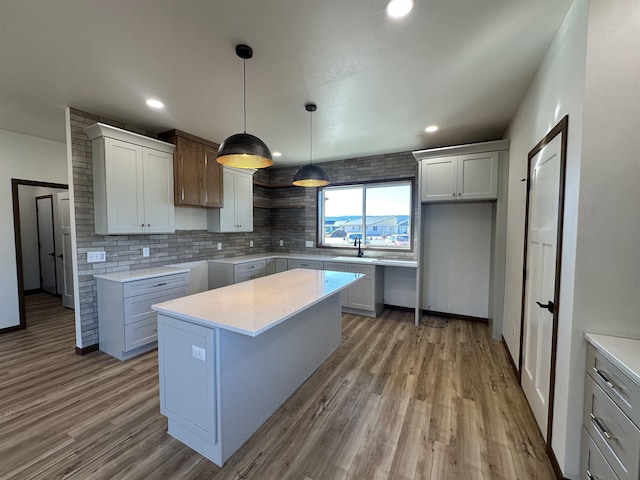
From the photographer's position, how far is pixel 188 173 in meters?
3.71

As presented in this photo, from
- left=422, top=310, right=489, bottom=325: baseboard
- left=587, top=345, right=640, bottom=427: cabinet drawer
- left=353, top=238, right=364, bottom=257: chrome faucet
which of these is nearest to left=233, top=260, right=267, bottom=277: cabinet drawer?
left=353, top=238, right=364, bottom=257: chrome faucet

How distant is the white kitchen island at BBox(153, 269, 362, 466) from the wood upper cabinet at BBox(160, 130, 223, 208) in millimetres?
2091

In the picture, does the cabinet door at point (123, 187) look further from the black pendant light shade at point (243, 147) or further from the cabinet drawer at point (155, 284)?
the black pendant light shade at point (243, 147)

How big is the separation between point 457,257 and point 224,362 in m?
3.76

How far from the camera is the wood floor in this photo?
1.61 meters

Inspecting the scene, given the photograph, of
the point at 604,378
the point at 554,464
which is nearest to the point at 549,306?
the point at 604,378

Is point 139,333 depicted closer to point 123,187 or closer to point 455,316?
point 123,187

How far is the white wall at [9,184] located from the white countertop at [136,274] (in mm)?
1736

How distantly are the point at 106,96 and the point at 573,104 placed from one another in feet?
12.4

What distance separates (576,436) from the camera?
1.43 meters

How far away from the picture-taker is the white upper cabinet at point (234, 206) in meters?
4.33

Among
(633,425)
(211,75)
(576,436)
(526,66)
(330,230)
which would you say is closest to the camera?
(633,425)

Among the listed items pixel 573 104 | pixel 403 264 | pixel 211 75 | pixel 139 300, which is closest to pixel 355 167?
pixel 403 264

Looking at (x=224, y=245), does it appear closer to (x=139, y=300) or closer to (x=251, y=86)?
(x=139, y=300)
